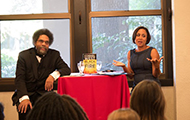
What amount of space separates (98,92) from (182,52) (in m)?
1.46

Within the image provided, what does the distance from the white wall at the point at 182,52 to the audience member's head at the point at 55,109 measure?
3.09m

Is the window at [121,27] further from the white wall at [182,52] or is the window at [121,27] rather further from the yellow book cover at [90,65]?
the yellow book cover at [90,65]

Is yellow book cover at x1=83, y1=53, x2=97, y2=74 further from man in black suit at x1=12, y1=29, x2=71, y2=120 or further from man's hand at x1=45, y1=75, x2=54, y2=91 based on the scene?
man's hand at x1=45, y1=75, x2=54, y2=91

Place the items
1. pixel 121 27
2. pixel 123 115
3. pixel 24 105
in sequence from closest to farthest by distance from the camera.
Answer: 1. pixel 123 115
2. pixel 24 105
3. pixel 121 27

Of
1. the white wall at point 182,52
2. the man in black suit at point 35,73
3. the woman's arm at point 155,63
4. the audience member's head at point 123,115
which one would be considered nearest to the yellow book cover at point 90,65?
the man in black suit at point 35,73

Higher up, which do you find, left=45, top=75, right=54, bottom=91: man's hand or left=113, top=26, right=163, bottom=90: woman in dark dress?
left=113, top=26, right=163, bottom=90: woman in dark dress

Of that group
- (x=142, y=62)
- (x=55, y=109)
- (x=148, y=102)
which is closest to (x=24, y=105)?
(x=142, y=62)

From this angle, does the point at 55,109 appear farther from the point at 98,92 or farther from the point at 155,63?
the point at 155,63

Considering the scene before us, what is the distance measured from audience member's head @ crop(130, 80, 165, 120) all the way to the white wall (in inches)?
85.8

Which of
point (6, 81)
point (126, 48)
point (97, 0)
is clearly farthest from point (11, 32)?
point (126, 48)

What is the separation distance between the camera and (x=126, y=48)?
3971 mm

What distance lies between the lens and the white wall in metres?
3.73

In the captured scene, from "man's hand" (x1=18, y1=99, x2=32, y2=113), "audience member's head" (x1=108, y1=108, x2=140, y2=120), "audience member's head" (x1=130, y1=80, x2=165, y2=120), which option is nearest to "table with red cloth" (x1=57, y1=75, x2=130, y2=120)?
"man's hand" (x1=18, y1=99, x2=32, y2=113)

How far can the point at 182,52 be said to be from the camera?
3.75m
